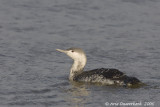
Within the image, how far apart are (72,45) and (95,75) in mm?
2657

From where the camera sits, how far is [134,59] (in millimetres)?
13141

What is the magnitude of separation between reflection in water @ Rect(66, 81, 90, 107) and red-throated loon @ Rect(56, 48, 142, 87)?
257 mm

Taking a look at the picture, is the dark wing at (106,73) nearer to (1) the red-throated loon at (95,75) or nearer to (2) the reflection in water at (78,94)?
(1) the red-throated loon at (95,75)

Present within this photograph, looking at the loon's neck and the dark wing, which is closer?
the dark wing

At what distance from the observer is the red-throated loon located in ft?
36.8

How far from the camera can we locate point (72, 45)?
1403cm

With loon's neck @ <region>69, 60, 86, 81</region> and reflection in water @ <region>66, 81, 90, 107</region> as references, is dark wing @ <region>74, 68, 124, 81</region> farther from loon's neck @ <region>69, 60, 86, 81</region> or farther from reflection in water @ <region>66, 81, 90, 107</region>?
loon's neck @ <region>69, 60, 86, 81</region>

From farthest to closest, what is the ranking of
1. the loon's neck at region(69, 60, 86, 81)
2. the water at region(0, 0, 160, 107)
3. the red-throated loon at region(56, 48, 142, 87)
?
the loon's neck at region(69, 60, 86, 81) < the red-throated loon at region(56, 48, 142, 87) < the water at region(0, 0, 160, 107)

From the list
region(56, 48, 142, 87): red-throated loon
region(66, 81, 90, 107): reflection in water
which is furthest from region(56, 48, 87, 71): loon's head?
region(66, 81, 90, 107): reflection in water

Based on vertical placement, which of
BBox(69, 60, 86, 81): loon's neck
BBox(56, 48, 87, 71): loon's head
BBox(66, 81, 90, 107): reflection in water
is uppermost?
BBox(56, 48, 87, 71): loon's head

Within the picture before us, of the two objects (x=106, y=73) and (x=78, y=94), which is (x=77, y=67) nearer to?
(x=106, y=73)

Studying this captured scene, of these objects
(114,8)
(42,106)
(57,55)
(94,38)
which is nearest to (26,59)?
(57,55)

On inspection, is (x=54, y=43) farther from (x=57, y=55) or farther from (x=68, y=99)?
(x=68, y=99)

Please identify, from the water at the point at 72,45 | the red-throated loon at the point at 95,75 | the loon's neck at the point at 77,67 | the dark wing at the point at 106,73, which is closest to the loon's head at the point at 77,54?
the red-throated loon at the point at 95,75
